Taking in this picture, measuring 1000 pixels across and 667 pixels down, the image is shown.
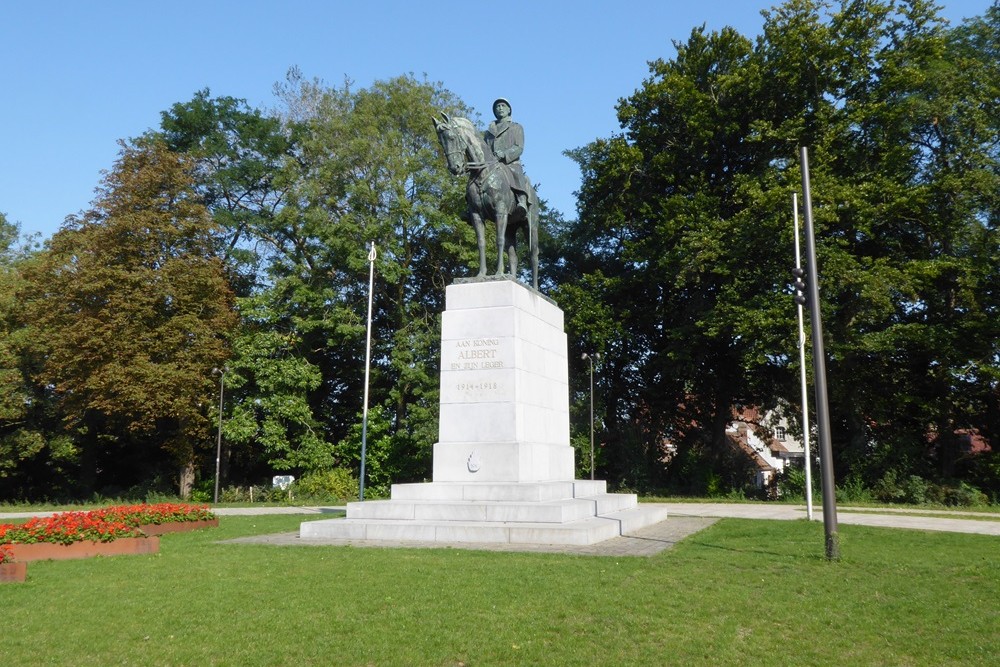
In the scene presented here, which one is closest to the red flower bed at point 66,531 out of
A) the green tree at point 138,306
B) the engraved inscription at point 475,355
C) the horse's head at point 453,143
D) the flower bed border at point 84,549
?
the flower bed border at point 84,549

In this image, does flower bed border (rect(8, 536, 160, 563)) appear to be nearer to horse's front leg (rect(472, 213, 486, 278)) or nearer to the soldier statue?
horse's front leg (rect(472, 213, 486, 278))

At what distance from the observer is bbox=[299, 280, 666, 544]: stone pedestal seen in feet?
45.5

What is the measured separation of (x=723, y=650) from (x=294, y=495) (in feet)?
102

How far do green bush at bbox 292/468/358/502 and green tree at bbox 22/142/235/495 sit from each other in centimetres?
552

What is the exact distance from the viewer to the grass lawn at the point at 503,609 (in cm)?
630

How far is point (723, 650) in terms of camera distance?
6.33 meters

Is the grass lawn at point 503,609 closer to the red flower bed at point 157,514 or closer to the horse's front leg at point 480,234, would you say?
the red flower bed at point 157,514

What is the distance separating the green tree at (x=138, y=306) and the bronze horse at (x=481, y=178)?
2055 centimetres

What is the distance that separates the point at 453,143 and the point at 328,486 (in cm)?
2158

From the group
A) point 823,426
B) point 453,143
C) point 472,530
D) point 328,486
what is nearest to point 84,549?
point 472,530

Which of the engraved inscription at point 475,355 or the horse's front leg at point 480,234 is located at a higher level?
the horse's front leg at point 480,234

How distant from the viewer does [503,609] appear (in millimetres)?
7688

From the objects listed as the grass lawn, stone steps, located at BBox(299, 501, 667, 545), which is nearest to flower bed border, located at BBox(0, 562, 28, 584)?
the grass lawn

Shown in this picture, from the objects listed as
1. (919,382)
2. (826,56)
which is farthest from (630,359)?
(826,56)
